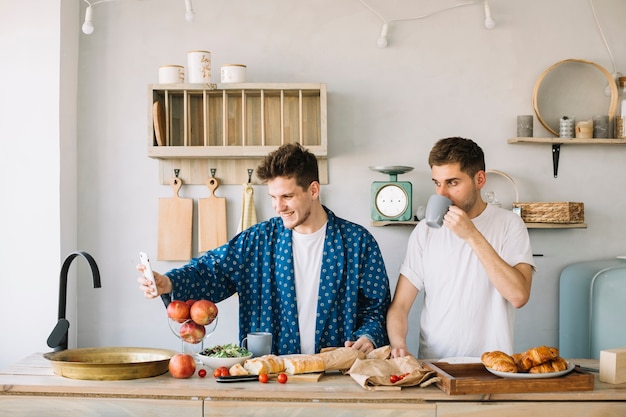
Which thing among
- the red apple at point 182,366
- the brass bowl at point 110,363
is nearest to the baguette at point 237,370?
the red apple at point 182,366

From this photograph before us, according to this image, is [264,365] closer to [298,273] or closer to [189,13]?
[298,273]

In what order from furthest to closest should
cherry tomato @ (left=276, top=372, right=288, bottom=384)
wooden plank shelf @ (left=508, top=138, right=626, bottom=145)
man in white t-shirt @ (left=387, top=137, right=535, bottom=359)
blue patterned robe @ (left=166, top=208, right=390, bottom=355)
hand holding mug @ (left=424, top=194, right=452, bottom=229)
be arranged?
wooden plank shelf @ (left=508, top=138, right=626, bottom=145) → blue patterned robe @ (left=166, top=208, right=390, bottom=355) → man in white t-shirt @ (left=387, top=137, right=535, bottom=359) → hand holding mug @ (left=424, top=194, right=452, bottom=229) → cherry tomato @ (left=276, top=372, right=288, bottom=384)

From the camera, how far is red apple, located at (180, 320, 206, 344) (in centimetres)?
257

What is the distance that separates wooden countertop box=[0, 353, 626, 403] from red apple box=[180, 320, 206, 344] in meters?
0.18

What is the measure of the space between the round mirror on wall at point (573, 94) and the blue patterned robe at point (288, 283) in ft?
5.08

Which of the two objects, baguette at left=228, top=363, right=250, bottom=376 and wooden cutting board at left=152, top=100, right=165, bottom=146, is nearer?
baguette at left=228, top=363, right=250, bottom=376

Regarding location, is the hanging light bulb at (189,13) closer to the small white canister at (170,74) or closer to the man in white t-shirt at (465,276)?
the small white canister at (170,74)

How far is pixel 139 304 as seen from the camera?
409 cm

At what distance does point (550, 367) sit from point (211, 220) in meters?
2.18

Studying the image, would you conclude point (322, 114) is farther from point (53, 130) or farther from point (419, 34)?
point (53, 130)

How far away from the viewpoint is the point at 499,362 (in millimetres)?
2293

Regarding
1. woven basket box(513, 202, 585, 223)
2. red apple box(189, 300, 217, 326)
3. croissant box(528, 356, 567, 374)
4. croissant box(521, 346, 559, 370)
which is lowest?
croissant box(528, 356, 567, 374)

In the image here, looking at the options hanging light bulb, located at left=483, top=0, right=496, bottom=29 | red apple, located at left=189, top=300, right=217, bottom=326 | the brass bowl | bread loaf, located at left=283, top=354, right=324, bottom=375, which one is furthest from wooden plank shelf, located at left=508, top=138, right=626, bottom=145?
the brass bowl

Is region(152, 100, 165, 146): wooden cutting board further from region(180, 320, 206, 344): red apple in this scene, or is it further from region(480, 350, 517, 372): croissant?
region(480, 350, 517, 372): croissant
